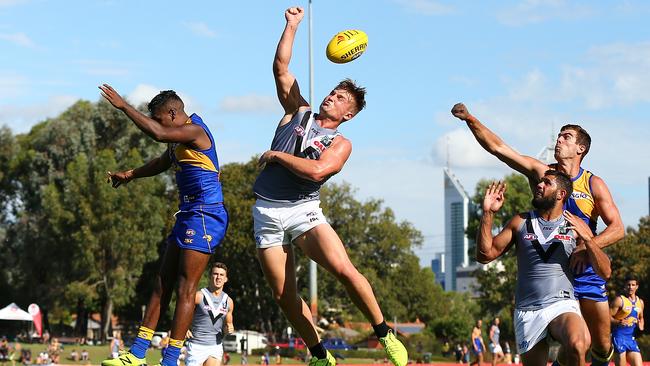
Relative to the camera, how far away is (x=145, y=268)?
Answer: 73.2 m

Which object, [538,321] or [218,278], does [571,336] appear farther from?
[218,278]

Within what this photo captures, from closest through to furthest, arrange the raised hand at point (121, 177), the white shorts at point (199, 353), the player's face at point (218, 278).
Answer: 1. the raised hand at point (121, 177)
2. the white shorts at point (199, 353)
3. the player's face at point (218, 278)

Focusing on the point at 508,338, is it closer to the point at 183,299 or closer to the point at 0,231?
the point at 0,231

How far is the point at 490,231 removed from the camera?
9.58 metres

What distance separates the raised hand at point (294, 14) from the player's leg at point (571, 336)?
4081 mm

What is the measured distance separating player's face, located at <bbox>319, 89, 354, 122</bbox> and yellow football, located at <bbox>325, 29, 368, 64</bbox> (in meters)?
0.40

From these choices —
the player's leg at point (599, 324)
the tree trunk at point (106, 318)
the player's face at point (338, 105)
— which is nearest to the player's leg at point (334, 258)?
the player's face at point (338, 105)

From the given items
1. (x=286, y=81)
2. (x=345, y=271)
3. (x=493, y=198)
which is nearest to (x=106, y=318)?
(x=286, y=81)

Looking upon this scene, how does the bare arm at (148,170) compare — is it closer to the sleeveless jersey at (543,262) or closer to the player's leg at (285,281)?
the player's leg at (285,281)

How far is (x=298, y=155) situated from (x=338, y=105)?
0.69 meters

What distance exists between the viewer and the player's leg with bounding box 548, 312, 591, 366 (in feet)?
30.1

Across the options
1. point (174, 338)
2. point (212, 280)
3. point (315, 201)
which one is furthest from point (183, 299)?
point (212, 280)

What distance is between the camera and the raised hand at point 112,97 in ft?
29.9

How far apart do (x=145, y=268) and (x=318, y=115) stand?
64.6 meters
